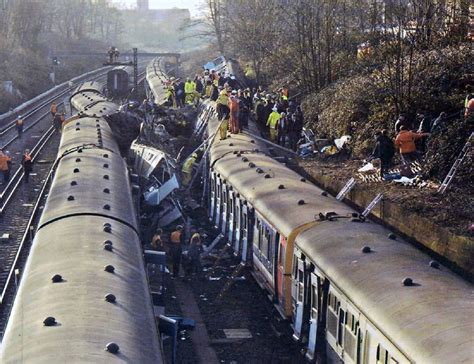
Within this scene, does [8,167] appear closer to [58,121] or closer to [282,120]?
[282,120]

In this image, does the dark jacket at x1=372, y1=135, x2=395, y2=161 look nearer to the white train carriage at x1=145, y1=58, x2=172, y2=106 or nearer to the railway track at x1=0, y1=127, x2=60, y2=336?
the railway track at x1=0, y1=127, x2=60, y2=336

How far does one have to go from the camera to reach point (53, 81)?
215 ft

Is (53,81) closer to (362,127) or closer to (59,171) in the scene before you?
(362,127)

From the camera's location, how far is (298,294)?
42.8 feet

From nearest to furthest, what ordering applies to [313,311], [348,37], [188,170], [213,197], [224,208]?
[313,311] → [224,208] → [213,197] → [188,170] → [348,37]

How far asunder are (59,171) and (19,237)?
13.1 feet

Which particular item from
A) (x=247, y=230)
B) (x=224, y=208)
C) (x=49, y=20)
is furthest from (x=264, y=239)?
(x=49, y=20)

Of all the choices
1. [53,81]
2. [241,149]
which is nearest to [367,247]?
[241,149]

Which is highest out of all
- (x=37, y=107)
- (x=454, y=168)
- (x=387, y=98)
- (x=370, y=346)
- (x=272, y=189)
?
(x=387, y=98)

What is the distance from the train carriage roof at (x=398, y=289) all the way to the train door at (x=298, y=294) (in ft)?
1.24

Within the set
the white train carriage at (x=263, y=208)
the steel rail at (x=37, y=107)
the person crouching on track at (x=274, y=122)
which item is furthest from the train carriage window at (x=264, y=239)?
the steel rail at (x=37, y=107)

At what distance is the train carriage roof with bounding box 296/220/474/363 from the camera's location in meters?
7.96

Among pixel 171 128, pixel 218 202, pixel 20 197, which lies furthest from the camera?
pixel 171 128

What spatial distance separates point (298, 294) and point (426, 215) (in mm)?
3611
